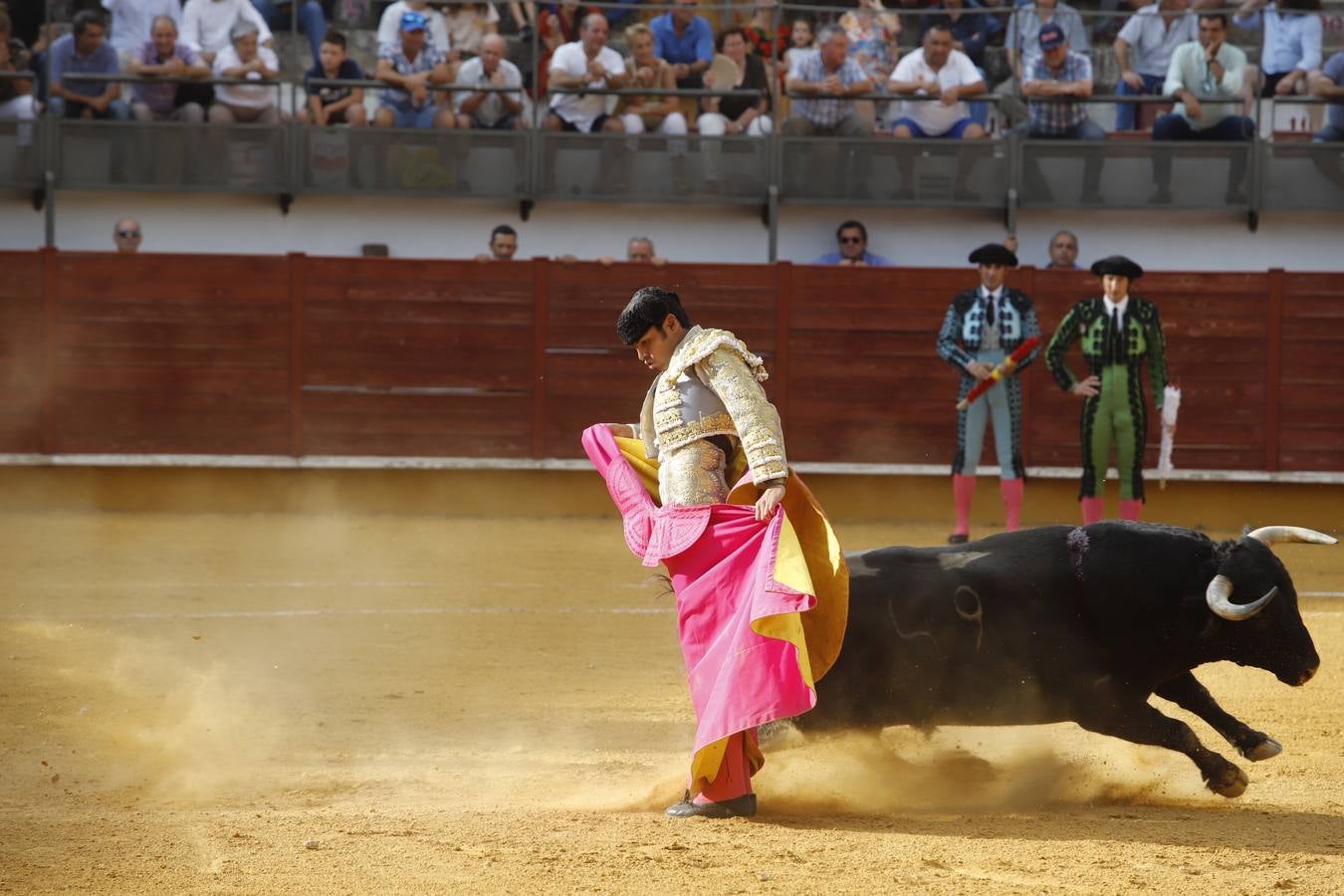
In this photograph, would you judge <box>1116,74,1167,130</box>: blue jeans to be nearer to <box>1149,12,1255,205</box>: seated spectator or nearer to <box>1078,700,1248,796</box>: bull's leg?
<box>1149,12,1255,205</box>: seated spectator

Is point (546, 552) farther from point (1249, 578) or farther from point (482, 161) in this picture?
point (1249, 578)

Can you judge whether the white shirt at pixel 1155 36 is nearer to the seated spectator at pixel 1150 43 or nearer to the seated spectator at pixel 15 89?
the seated spectator at pixel 1150 43

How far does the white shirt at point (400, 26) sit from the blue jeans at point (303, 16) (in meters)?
0.40

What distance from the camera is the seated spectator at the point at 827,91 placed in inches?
401

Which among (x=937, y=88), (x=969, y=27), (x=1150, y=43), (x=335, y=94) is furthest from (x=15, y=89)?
(x=1150, y=43)

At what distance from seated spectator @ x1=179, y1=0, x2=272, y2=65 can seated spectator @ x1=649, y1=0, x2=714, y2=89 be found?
A: 2346 mm

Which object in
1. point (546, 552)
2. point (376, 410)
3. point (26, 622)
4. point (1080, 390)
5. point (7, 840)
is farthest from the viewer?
point (376, 410)

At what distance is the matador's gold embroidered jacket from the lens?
11.4 feet

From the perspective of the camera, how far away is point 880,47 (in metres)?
10.3

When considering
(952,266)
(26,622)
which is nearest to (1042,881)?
(26,622)

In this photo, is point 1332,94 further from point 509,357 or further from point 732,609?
point 732,609

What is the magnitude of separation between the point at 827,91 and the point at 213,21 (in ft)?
12.1

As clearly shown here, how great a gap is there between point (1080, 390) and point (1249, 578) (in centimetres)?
353

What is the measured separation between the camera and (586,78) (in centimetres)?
1014
